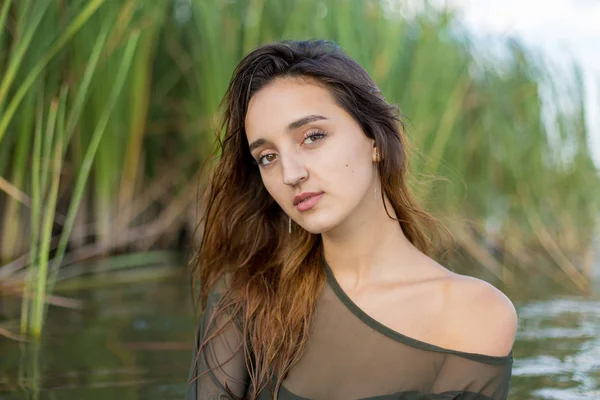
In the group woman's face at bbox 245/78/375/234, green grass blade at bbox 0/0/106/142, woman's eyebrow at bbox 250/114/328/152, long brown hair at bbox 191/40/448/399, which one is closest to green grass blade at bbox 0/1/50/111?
green grass blade at bbox 0/0/106/142

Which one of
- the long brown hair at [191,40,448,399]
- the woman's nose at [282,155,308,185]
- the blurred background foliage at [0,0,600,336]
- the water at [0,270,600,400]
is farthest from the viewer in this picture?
the blurred background foliage at [0,0,600,336]

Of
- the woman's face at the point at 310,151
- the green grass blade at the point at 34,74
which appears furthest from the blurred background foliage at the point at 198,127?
the woman's face at the point at 310,151

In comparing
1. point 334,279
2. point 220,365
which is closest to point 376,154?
point 334,279

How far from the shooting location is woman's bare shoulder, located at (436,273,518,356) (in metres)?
1.62

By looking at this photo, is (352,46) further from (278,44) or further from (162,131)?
(278,44)

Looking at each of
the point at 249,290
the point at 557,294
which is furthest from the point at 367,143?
the point at 557,294

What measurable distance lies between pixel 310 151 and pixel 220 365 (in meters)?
0.50

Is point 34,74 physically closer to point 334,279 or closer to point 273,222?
point 273,222

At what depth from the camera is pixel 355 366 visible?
5.53 feet

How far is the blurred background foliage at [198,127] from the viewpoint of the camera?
9.41 feet

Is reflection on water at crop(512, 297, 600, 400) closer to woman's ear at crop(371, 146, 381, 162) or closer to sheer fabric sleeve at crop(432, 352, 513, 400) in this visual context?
sheer fabric sleeve at crop(432, 352, 513, 400)

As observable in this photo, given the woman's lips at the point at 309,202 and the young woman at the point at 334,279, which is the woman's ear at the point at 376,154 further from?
the woman's lips at the point at 309,202

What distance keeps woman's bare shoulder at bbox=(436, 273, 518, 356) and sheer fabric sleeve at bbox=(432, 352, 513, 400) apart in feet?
0.07

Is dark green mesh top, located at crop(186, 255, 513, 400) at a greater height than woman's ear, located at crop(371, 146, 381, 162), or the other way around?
woman's ear, located at crop(371, 146, 381, 162)
